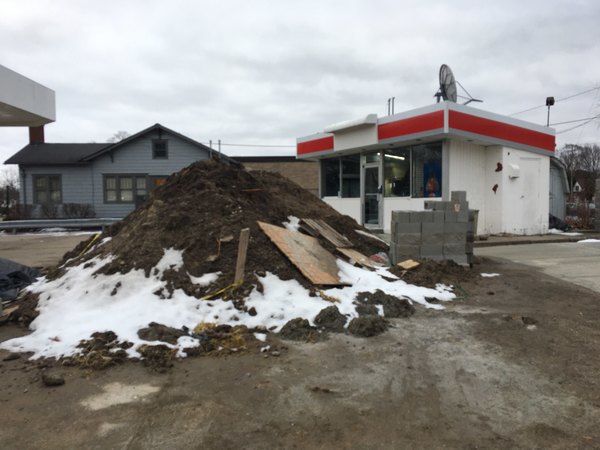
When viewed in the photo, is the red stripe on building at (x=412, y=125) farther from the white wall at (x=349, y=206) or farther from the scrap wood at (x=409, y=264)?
the scrap wood at (x=409, y=264)

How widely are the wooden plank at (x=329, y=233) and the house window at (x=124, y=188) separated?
1852cm

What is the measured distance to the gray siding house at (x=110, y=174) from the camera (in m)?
25.3

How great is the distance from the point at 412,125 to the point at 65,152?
2191 cm

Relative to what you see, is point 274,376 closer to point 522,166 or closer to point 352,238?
point 352,238

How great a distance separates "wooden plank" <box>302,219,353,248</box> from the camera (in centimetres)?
874

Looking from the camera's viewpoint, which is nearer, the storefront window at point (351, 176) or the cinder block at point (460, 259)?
the cinder block at point (460, 259)

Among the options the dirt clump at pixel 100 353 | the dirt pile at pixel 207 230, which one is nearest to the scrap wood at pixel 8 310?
the dirt pile at pixel 207 230

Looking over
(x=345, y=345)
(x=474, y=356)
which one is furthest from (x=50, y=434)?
(x=474, y=356)

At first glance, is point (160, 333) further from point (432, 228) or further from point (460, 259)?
point (460, 259)

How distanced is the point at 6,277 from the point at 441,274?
7482 millimetres

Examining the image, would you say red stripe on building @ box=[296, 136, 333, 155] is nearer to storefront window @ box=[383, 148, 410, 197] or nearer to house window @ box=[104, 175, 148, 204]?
storefront window @ box=[383, 148, 410, 197]

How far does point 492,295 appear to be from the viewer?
6785mm

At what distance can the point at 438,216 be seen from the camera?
8.59 m

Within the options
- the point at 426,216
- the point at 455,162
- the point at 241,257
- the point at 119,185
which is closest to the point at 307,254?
the point at 241,257
